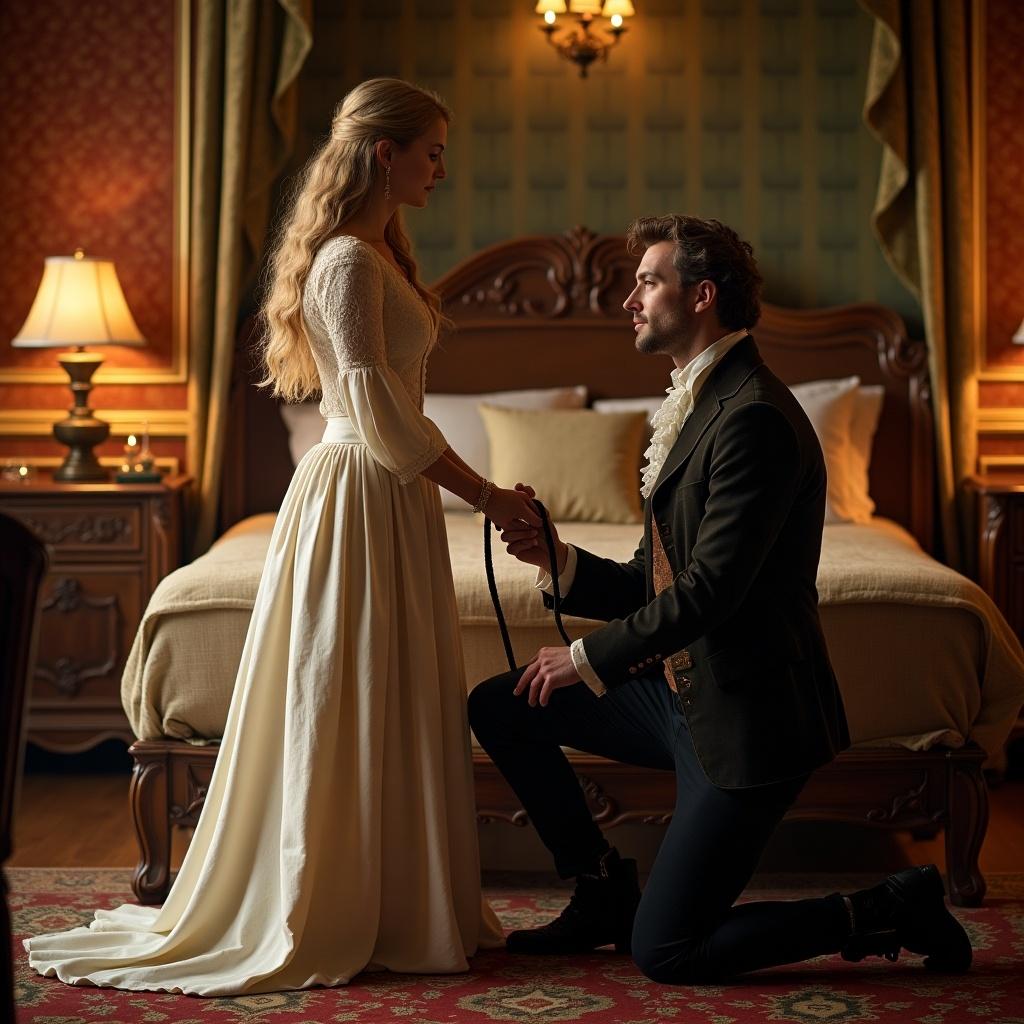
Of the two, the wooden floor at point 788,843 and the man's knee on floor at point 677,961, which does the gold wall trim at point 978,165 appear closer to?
the wooden floor at point 788,843

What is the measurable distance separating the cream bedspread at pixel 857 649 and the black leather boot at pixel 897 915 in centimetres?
61

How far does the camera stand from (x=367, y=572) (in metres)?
2.54

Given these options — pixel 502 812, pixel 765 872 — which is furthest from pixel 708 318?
pixel 765 872

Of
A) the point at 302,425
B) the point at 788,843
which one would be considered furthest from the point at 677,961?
the point at 302,425

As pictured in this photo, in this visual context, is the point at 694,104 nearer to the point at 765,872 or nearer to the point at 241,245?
the point at 241,245

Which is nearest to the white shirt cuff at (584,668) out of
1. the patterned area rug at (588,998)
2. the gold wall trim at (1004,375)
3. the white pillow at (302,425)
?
the patterned area rug at (588,998)

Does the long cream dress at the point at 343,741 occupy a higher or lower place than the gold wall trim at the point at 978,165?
lower

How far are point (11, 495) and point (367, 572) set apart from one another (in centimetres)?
204

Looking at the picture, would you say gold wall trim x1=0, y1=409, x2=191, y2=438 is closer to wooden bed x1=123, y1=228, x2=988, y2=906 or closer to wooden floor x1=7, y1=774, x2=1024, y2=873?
wooden bed x1=123, y1=228, x2=988, y2=906

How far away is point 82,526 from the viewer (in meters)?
4.19

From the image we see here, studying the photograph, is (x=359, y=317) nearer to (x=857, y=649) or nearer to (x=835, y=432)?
(x=857, y=649)

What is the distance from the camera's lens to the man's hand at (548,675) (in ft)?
8.02

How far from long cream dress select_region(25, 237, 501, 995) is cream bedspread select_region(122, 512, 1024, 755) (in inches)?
18.3

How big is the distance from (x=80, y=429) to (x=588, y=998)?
8.89 ft
